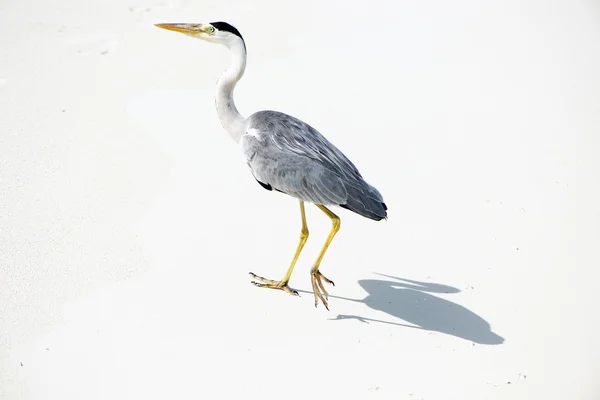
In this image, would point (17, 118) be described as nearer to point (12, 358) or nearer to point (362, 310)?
point (12, 358)

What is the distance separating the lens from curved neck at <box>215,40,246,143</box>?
686 centimetres

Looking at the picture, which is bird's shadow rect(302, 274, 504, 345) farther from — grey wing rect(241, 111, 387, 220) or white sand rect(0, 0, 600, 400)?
grey wing rect(241, 111, 387, 220)

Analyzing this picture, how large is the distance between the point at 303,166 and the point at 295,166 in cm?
7

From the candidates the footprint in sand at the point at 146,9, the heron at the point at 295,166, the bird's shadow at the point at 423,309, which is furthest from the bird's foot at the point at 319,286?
the footprint in sand at the point at 146,9

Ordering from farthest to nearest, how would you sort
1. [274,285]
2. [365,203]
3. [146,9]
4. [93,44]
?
[146,9]
[93,44]
[274,285]
[365,203]

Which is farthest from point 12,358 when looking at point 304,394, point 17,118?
point 17,118

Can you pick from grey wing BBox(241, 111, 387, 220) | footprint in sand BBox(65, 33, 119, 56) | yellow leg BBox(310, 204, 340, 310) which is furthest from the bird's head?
footprint in sand BBox(65, 33, 119, 56)

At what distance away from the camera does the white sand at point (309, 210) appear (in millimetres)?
5531

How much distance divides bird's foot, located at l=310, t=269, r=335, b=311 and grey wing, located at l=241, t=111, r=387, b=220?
62 cm

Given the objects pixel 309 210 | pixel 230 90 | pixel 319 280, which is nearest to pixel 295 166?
pixel 319 280

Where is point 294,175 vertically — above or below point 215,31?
below

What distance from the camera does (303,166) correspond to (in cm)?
632

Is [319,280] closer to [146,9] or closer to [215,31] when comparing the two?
[215,31]

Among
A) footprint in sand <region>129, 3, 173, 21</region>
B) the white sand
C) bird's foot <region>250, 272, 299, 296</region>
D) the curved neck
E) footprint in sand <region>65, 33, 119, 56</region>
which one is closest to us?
the white sand
